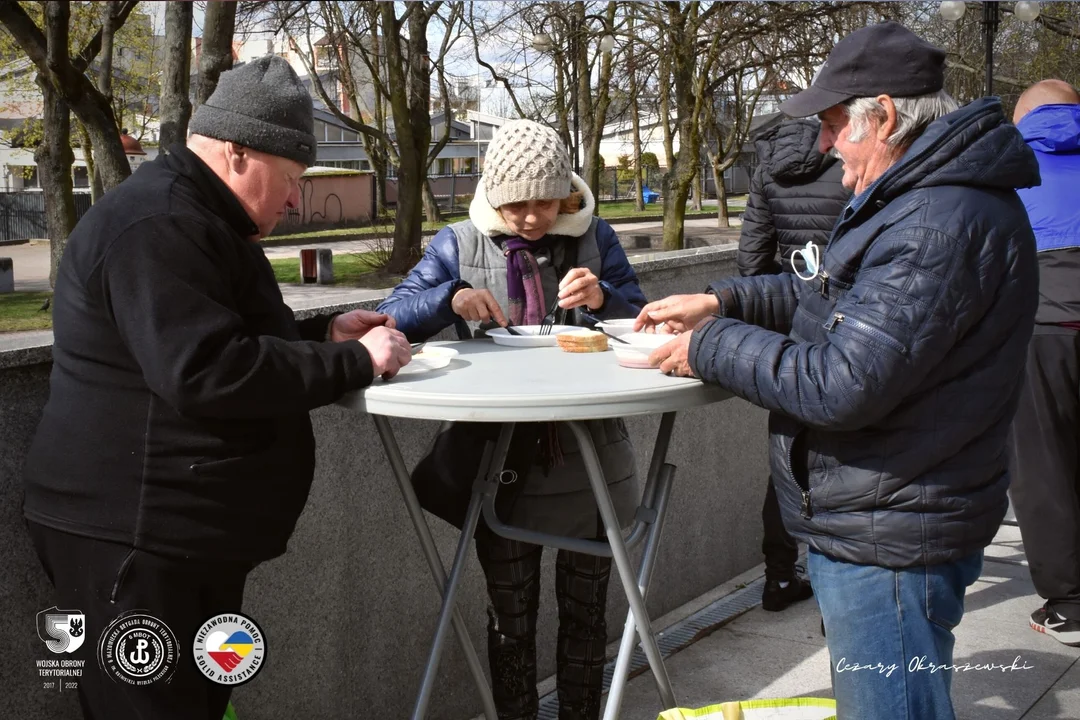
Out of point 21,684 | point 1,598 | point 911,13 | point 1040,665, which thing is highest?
point 911,13

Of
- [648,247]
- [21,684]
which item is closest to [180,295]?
[21,684]

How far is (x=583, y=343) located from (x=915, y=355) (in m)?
0.89

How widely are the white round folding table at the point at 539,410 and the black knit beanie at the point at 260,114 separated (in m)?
0.52

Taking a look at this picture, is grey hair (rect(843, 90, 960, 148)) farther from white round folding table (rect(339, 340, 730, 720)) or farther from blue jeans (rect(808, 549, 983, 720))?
blue jeans (rect(808, 549, 983, 720))

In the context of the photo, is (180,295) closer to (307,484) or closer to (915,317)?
(307,484)

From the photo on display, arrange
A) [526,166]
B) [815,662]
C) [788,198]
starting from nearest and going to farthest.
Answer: [526,166] → [815,662] → [788,198]

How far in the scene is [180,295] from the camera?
6.66ft

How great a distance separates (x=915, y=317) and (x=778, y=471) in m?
0.46

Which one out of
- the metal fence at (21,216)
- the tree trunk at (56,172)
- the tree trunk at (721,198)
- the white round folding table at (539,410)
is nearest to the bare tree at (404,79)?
the tree trunk at (56,172)

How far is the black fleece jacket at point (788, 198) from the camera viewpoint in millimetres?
4074

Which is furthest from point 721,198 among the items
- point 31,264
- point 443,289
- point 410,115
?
point 443,289

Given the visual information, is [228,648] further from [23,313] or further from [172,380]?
[23,313]

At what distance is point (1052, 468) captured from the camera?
4258 millimetres

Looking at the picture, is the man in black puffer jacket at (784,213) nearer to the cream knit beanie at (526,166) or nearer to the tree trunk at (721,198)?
the cream knit beanie at (526,166)
